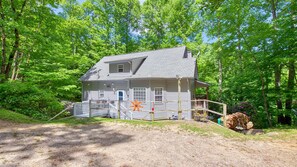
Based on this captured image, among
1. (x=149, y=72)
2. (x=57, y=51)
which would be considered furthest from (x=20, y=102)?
(x=149, y=72)

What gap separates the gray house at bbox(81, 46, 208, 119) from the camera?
12.9m

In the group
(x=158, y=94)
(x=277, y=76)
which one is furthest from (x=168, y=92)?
(x=277, y=76)

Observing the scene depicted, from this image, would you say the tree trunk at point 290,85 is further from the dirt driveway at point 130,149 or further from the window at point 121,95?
the window at point 121,95

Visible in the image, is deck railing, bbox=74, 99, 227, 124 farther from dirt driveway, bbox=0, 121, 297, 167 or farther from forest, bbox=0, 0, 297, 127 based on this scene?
dirt driveway, bbox=0, 121, 297, 167

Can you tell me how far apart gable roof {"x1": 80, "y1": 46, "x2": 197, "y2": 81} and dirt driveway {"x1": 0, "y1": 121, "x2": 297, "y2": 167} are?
278 inches

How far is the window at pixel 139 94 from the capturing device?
13.6 meters

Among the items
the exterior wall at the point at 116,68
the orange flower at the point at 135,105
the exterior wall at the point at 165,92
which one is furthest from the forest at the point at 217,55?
the orange flower at the point at 135,105

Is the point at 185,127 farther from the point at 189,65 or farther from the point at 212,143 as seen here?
the point at 189,65

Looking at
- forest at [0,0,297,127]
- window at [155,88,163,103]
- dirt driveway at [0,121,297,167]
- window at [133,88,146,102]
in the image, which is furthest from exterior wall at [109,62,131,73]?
dirt driveway at [0,121,297,167]

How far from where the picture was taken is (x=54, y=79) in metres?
13.1

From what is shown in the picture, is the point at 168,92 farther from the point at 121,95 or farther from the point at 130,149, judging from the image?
the point at 130,149

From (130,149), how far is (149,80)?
338 inches

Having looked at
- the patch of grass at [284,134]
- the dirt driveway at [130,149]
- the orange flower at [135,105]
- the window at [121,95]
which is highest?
the window at [121,95]

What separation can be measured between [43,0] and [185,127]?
1311cm
